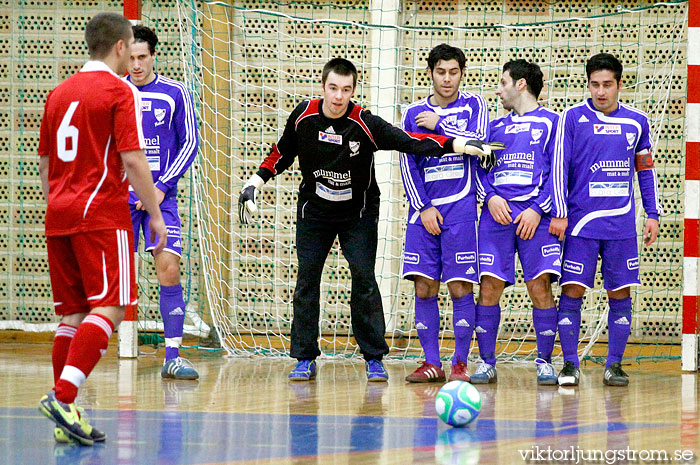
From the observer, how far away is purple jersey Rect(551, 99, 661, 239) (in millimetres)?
5941

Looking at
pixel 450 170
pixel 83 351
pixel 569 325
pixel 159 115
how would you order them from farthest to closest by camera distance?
pixel 159 115
pixel 569 325
pixel 450 170
pixel 83 351

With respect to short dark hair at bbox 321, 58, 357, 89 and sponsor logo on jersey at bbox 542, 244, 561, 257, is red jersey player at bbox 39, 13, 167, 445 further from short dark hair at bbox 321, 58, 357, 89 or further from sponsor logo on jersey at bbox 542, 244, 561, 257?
sponsor logo on jersey at bbox 542, 244, 561, 257

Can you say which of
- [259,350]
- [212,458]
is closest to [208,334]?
[259,350]

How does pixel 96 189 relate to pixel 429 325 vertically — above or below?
above

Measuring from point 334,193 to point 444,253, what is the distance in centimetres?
79

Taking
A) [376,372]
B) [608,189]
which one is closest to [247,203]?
[376,372]

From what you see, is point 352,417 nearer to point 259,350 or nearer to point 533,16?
point 259,350

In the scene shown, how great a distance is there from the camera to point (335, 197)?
6.00 m

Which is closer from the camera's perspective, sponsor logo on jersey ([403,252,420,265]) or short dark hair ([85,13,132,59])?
short dark hair ([85,13,132,59])

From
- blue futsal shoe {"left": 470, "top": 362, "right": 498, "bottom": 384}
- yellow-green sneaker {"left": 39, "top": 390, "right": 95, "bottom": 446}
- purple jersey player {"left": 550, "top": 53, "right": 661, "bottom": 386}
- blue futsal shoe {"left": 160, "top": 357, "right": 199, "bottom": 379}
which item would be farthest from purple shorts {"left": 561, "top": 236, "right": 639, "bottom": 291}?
yellow-green sneaker {"left": 39, "top": 390, "right": 95, "bottom": 446}

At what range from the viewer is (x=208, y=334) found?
8.05 meters

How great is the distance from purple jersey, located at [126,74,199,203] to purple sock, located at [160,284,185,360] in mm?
648

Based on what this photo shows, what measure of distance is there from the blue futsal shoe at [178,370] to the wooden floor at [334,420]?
105mm

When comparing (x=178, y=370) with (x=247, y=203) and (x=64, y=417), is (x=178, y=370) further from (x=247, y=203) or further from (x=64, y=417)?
(x=64, y=417)
